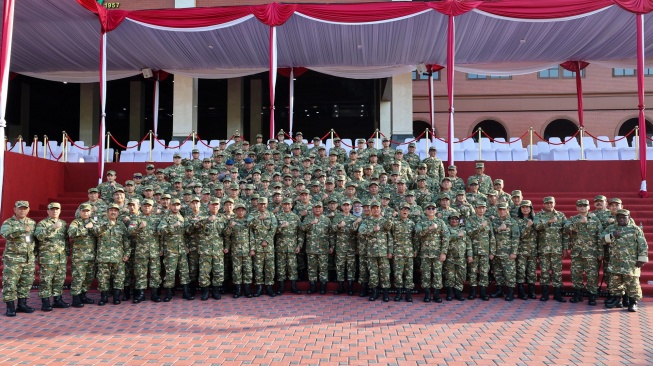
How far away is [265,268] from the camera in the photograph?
7.43 meters

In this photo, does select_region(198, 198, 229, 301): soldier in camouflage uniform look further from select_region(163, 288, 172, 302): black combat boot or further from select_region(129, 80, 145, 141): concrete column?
select_region(129, 80, 145, 141): concrete column

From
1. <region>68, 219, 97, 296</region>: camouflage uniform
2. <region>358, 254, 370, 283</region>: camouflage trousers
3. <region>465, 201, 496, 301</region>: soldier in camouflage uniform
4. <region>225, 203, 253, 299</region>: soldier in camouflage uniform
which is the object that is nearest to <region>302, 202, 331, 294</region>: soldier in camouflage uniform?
<region>358, 254, 370, 283</region>: camouflage trousers

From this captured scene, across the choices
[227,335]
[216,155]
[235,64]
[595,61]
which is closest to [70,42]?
[235,64]

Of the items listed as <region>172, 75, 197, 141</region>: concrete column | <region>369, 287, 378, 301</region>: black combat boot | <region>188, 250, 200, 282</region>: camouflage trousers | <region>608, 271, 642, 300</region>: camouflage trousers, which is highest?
<region>172, 75, 197, 141</region>: concrete column

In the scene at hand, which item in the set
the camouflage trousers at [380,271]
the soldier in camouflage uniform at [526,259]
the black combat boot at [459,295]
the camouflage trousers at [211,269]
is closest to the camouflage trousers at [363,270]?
the camouflage trousers at [380,271]

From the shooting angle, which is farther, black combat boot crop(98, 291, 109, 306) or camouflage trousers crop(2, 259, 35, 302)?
black combat boot crop(98, 291, 109, 306)

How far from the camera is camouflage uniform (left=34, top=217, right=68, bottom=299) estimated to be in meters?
6.38

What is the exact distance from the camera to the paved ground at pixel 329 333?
459cm

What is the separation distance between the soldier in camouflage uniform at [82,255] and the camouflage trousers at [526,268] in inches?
241

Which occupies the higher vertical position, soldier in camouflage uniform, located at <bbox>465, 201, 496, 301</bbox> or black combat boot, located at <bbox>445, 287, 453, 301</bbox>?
soldier in camouflage uniform, located at <bbox>465, 201, 496, 301</bbox>

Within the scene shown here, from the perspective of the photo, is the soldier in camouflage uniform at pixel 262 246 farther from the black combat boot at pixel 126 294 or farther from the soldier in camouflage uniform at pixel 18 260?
the soldier in camouflage uniform at pixel 18 260

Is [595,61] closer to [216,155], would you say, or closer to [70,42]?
[216,155]

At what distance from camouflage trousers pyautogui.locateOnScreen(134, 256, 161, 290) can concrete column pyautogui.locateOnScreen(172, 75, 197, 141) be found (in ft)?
34.4

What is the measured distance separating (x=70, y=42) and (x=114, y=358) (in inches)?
447
